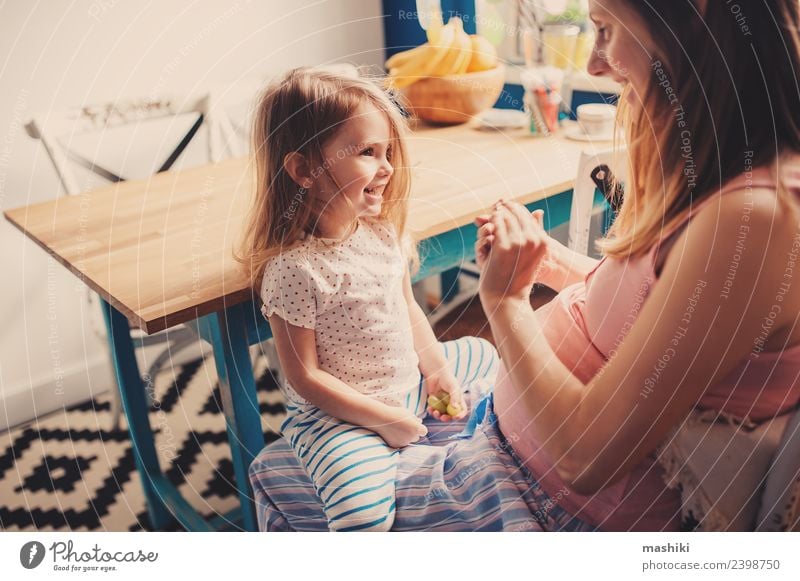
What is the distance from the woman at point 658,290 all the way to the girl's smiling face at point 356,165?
0.09 m

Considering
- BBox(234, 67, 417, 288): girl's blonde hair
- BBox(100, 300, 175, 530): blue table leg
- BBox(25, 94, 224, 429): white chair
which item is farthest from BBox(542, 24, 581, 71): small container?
BBox(100, 300, 175, 530): blue table leg

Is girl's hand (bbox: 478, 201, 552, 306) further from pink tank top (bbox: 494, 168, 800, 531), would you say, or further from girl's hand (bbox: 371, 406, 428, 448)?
girl's hand (bbox: 371, 406, 428, 448)

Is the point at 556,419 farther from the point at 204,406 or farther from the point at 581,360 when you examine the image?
the point at 204,406

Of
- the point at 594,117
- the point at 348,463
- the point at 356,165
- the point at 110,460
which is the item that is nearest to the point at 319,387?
the point at 348,463

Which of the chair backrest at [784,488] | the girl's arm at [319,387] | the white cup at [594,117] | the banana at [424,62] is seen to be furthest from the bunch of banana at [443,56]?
the chair backrest at [784,488]

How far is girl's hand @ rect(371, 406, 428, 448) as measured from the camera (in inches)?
21.3

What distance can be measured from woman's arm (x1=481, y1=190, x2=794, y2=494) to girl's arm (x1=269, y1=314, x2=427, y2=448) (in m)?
0.13

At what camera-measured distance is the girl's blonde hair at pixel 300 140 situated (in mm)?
481

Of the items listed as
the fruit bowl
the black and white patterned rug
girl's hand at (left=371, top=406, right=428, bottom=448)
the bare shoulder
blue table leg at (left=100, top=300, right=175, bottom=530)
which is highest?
the fruit bowl

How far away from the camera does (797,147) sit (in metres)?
0.37

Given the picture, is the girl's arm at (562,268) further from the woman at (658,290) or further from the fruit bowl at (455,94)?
the fruit bowl at (455,94)

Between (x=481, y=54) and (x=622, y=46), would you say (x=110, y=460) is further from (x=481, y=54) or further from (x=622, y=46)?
(x=622, y=46)
